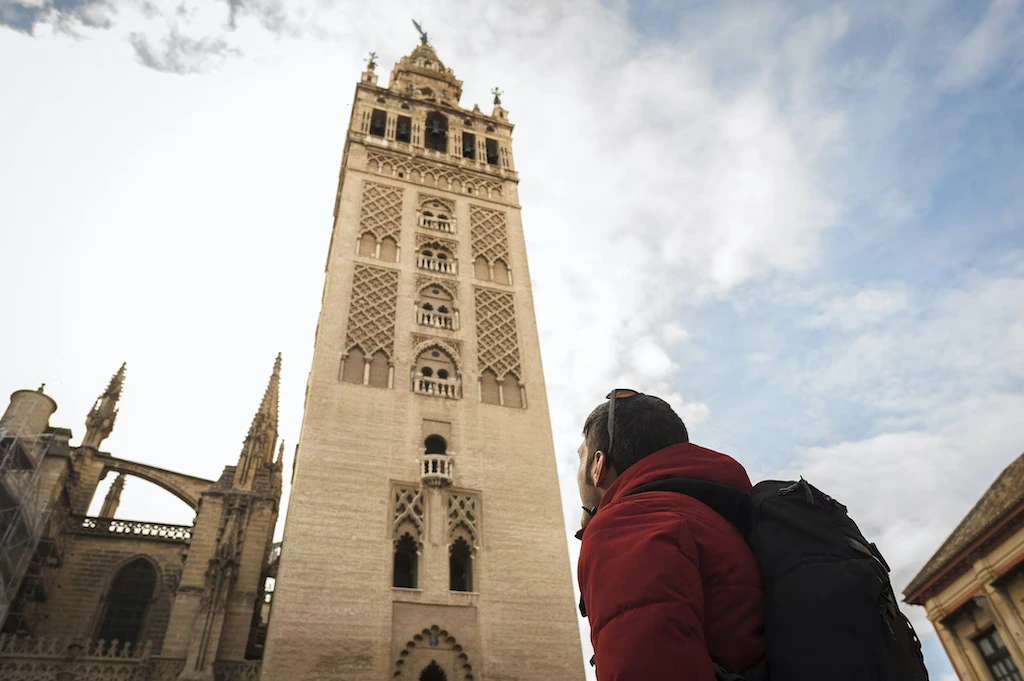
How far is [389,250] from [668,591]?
→ 54.4ft

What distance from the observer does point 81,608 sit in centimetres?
1628

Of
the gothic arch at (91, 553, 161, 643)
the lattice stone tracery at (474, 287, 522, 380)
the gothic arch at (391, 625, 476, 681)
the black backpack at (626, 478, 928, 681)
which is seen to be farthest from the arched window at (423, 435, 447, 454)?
the black backpack at (626, 478, 928, 681)

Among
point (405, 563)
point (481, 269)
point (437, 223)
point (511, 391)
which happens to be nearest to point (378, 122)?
point (437, 223)

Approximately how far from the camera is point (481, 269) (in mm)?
18094

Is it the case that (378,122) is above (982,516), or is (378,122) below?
above

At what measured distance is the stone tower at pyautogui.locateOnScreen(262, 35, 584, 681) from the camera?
429 inches

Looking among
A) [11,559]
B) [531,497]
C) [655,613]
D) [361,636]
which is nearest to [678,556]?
[655,613]

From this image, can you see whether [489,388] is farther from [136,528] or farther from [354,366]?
[136,528]

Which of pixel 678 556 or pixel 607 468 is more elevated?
pixel 607 468

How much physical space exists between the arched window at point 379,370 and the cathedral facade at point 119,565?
13.0ft

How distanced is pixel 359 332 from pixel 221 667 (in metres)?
6.90

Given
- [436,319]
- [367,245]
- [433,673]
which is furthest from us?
[367,245]

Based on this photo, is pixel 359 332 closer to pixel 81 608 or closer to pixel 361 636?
pixel 361 636

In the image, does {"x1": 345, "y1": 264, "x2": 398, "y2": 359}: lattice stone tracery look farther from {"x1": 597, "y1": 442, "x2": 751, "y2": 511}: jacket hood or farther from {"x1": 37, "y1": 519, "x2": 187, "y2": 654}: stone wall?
{"x1": 597, "y1": 442, "x2": 751, "y2": 511}: jacket hood
